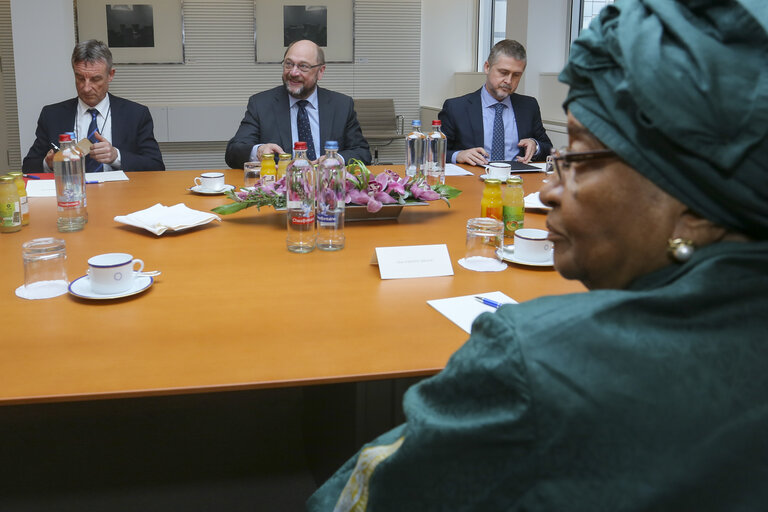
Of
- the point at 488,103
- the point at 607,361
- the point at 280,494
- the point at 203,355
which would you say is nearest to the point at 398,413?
the point at 280,494

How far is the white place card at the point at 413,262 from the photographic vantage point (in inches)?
72.2

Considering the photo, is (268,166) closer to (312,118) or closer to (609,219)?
(312,118)

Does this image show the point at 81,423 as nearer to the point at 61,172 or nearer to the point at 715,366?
the point at 61,172

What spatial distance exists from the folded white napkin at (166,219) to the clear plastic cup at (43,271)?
48cm

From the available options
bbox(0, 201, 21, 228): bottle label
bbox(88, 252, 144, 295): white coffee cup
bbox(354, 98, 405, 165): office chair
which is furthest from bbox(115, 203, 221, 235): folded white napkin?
bbox(354, 98, 405, 165): office chair

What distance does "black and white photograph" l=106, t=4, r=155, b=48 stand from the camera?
22.5 ft

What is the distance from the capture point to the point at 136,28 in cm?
694

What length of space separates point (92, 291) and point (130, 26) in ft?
20.0

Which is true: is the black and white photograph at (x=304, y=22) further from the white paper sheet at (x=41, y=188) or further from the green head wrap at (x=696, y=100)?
the green head wrap at (x=696, y=100)

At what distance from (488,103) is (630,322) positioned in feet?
12.7

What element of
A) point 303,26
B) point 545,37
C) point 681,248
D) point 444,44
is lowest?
point 681,248

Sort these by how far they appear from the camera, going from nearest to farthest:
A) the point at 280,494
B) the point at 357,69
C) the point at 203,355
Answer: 1. the point at 203,355
2. the point at 280,494
3. the point at 357,69

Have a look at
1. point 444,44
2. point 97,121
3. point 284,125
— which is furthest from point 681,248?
point 444,44

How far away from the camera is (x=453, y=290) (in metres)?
1.72
